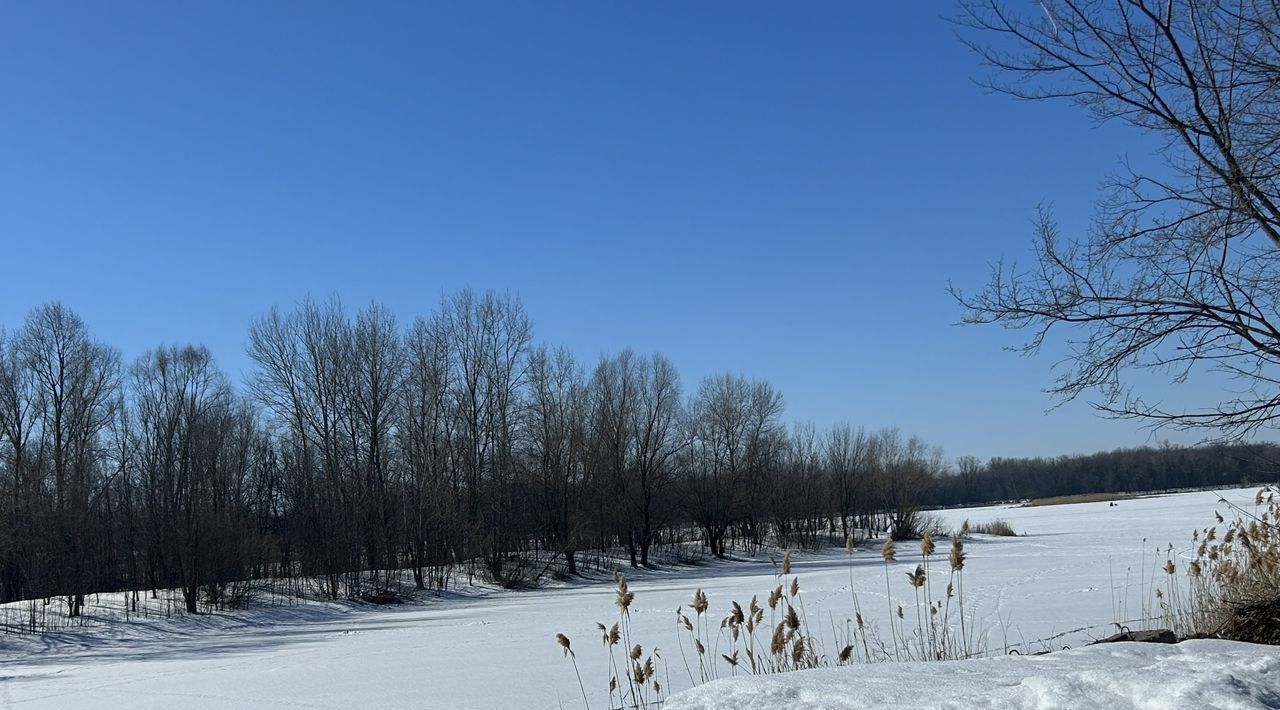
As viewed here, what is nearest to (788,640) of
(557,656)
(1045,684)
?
(1045,684)

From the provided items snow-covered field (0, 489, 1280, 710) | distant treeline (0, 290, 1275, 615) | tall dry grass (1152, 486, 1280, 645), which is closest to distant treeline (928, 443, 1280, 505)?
distant treeline (0, 290, 1275, 615)

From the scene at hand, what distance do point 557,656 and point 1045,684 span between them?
30.7 feet

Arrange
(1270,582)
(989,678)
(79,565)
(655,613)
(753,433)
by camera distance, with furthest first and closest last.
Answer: (753,433)
(79,565)
(655,613)
(1270,582)
(989,678)

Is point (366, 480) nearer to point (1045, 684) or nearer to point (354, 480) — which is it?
point (354, 480)

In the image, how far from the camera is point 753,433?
53.1 metres

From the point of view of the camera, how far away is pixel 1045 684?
3990 mm

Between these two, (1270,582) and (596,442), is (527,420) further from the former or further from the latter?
(1270,582)

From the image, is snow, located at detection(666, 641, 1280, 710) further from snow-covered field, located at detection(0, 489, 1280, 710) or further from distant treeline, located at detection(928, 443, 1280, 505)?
distant treeline, located at detection(928, 443, 1280, 505)

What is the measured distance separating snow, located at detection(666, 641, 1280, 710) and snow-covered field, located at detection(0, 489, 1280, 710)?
11 mm

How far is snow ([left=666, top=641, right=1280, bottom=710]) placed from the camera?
379 cm

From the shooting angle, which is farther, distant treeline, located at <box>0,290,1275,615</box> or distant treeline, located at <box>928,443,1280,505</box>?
distant treeline, located at <box>928,443,1280,505</box>

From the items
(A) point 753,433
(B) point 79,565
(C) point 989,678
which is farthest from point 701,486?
(C) point 989,678

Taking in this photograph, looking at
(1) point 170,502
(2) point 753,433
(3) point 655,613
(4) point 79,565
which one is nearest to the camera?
(3) point 655,613

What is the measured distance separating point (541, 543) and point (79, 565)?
18584 millimetres
